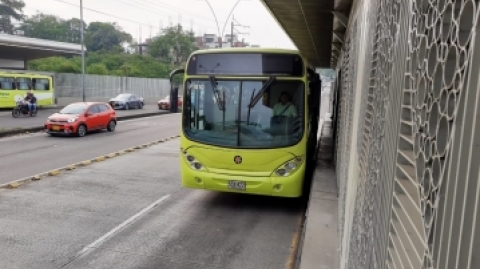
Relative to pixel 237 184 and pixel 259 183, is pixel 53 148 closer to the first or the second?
pixel 237 184

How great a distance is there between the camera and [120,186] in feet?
30.2

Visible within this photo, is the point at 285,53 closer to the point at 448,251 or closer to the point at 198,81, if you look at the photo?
the point at 198,81

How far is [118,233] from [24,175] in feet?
16.6

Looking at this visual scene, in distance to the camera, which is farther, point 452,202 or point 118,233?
point 118,233

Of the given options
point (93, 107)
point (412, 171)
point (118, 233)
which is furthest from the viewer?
point (93, 107)

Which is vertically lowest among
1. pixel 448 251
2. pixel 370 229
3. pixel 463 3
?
pixel 370 229

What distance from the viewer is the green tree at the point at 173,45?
7248 cm

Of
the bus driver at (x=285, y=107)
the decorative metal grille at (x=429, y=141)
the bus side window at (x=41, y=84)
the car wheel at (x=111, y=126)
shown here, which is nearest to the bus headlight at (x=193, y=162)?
the bus driver at (x=285, y=107)

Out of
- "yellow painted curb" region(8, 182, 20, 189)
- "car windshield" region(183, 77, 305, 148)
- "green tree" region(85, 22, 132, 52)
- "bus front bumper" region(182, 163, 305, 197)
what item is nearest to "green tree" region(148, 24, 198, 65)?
"green tree" region(85, 22, 132, 52)

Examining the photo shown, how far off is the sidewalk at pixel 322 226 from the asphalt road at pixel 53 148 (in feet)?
23.1

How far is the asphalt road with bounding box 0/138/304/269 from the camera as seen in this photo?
17.7ft

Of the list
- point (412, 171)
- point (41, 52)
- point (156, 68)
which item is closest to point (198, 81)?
point (412, 171)

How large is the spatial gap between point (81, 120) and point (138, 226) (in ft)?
42.0

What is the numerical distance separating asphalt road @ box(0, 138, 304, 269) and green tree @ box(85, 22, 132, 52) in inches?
3045
